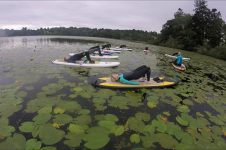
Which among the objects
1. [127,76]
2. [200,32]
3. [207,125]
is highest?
[200,32]

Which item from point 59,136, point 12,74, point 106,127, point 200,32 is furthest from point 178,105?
point 200,32

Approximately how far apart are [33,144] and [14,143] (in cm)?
50

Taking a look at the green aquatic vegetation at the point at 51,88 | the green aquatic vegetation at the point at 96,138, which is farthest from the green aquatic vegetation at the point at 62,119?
the green aquatic vegetation at the point at 51,88

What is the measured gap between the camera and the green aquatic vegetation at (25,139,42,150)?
16.0 feet

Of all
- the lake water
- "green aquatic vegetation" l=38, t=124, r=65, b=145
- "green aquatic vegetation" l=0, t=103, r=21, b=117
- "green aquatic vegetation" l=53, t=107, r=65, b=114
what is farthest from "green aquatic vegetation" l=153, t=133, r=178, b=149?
"green aquatic vegetation" l=0, t=103, r=21, b=117

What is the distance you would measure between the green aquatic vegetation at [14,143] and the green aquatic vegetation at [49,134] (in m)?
0.47

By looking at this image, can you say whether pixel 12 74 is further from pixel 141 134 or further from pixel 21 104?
pixel 141 134

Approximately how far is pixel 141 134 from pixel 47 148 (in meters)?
2.68

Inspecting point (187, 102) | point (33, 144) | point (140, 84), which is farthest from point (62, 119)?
point (187, 102)

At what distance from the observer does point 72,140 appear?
5.32 meters

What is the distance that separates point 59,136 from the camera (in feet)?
17.9

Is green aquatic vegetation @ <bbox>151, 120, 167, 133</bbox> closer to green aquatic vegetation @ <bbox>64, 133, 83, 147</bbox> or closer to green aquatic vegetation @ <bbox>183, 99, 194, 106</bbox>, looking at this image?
green aquatic vegetation @ <bbox>64, 133, 83, 147</bbox>

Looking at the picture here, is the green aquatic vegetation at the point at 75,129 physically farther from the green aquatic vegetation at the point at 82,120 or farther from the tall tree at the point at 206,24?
the tall tree at the point at 206,24

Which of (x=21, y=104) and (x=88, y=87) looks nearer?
(x=21, y=104)
